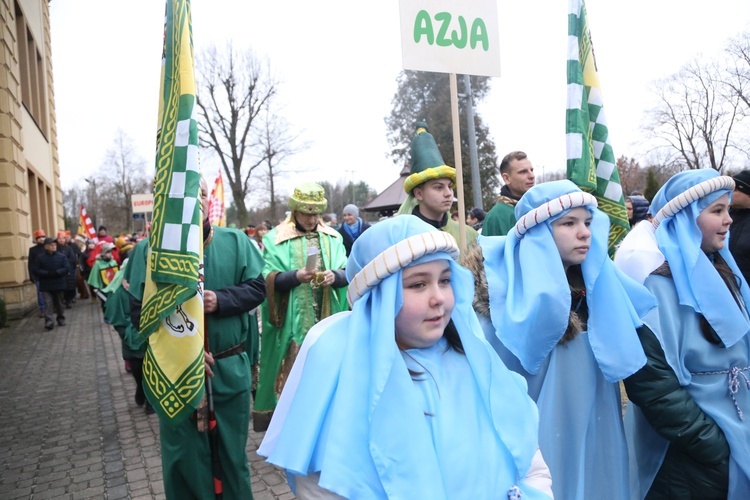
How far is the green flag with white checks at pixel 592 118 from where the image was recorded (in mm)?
3856

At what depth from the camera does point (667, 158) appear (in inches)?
1578

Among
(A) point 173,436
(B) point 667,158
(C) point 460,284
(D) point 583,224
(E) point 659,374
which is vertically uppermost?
(B) point 667,158

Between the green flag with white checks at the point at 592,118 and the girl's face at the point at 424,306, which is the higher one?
the green flag with white checks at the point at 592,118

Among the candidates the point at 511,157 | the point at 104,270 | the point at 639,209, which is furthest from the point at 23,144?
the point at 639,209

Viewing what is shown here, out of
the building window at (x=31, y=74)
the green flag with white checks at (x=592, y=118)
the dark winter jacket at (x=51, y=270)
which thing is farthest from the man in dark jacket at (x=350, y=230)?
the building window at (x=31, y=74)

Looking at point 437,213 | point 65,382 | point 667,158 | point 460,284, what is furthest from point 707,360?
point 667,158

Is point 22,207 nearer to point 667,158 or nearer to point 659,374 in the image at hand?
point 659,374

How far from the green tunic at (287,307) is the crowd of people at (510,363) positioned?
705mm

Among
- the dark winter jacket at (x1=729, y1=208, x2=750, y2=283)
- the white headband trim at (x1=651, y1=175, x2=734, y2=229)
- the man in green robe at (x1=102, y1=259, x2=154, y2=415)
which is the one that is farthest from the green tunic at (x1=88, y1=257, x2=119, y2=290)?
the white headband trim at (x1=651, y1=175, x2=734, y2=229)

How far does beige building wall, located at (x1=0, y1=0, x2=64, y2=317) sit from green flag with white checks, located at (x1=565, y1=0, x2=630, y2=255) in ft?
46.3

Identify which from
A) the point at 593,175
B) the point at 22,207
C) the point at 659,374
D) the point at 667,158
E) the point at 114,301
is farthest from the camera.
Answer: the point at 667,158

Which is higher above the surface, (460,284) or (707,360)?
(460,284)

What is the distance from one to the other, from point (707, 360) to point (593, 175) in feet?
5.28

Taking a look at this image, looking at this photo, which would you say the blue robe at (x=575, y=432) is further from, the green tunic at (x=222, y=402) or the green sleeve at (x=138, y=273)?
the green sleeve at (x=138, y=273)
